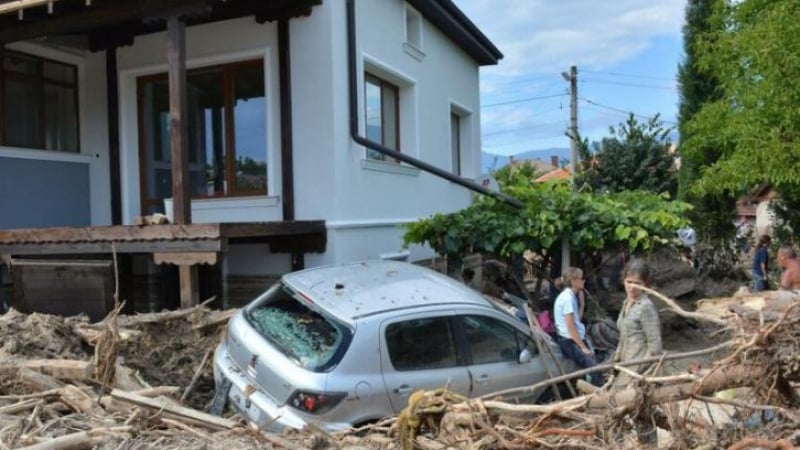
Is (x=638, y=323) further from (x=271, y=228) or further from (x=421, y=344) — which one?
(x=271, y=228)

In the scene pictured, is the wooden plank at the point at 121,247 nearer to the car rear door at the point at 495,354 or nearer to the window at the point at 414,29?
the car rear door at the point at 495,354

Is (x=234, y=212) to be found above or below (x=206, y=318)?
above

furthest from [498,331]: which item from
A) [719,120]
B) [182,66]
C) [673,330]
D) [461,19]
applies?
[461,19]

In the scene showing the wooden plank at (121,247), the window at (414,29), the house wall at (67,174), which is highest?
the window at (414,29)

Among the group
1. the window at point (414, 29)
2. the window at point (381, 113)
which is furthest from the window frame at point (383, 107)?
the window at point (414, 29)

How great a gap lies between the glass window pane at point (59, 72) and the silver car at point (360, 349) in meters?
6.96

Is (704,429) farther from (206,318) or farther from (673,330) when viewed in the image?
(673,330)

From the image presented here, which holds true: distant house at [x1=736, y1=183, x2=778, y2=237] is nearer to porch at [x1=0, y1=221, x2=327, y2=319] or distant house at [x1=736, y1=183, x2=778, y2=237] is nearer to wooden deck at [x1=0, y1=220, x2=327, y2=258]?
wooden deck at [x1=0, y1=220, x2=327, y2=258]

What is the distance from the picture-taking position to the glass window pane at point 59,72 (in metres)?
10.0

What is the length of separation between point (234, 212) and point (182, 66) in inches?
101

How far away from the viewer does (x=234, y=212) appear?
9.23 m

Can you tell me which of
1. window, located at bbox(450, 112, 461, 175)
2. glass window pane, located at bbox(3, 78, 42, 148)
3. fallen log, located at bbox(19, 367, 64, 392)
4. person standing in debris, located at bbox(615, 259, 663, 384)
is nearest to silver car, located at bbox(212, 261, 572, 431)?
person standing in debris, located at bbox(615, 259, 663, 384)

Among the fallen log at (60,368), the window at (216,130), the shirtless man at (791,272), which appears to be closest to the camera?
the fallen log at (60,368)

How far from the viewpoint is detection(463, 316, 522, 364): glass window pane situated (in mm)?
5102
